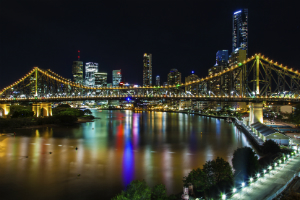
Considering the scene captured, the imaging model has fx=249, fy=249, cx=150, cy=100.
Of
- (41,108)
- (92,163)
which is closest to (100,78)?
(41,108)

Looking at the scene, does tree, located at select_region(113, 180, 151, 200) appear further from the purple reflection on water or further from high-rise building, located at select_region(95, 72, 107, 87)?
high-rise building, located at select_region(95, 72, 107, 87)

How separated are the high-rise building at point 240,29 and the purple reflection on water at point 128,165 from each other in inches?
5992

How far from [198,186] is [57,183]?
7.97 meters

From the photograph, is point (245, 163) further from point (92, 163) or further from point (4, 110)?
point (4, 110)

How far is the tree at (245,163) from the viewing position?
11.8 m

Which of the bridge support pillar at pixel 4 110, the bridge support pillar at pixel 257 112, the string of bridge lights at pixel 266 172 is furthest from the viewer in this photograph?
the bridge support pillar at pixel 4 110

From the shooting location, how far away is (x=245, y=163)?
40.4ft

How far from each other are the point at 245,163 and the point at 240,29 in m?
166

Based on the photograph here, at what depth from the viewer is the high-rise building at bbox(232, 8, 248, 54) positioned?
160m

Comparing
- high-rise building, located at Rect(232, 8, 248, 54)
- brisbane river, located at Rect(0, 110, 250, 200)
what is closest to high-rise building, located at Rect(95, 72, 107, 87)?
high-rise building, located at Rect(232, 8, 248, 54)

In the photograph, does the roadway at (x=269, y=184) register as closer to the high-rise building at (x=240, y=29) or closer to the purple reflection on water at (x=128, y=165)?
the purple reflection on water at (x=128, y=165)

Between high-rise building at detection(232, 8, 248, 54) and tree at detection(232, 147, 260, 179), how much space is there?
517 ft

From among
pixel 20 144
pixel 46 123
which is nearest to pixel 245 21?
pixel 46 123

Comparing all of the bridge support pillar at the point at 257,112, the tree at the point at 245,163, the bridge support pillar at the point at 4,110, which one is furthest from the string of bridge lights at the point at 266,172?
the bridge support pillar at the point at 4,110
